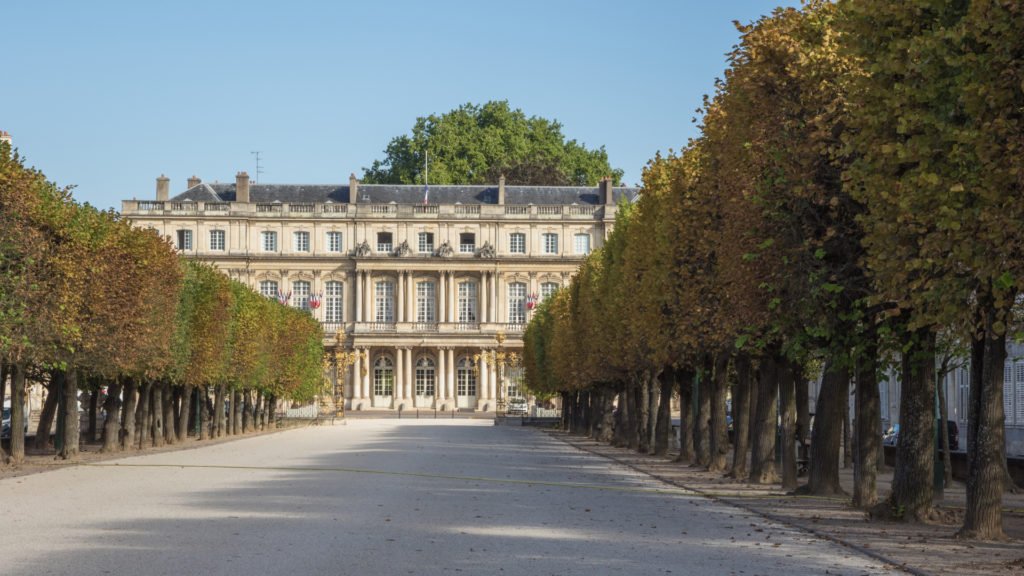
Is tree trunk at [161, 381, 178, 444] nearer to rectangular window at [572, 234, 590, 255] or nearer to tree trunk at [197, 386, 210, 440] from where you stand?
tree trunk at [197, 386, 210, 440]

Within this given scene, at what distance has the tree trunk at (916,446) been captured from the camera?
21.3 m

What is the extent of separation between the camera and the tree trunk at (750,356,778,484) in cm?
3100

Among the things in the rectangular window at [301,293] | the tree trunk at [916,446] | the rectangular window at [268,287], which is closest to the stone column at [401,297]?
the rectangular window at [301,293]

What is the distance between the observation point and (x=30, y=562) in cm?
1473

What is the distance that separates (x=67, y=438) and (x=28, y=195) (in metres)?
9.24

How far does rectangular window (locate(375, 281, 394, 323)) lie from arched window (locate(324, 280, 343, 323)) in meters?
3.39

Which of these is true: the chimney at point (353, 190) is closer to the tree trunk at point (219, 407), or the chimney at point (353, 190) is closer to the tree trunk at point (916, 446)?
the tree trunk at point (219, 407)

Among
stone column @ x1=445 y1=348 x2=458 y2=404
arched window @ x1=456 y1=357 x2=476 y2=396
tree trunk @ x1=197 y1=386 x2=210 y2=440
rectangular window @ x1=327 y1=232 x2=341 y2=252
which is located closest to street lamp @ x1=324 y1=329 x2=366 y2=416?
rectangular window @ x1=327 y1=232 x2=341 y2=252

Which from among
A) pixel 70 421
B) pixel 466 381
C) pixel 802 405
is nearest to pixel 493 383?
pixel 466 381

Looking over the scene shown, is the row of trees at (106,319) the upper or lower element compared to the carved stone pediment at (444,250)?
lower

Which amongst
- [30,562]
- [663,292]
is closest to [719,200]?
[663,292]

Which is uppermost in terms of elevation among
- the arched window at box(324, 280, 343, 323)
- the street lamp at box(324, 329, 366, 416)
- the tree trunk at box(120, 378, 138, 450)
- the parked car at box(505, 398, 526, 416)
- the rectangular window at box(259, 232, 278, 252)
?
the rectangular window at box(259, 232, 278, 252)

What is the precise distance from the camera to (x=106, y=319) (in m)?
41.3

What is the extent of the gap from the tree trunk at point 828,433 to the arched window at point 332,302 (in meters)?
109
